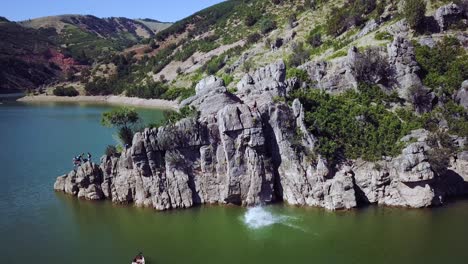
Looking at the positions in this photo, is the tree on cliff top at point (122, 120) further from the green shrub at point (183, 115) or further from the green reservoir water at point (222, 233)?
the green reservoir water at point (222, 233)

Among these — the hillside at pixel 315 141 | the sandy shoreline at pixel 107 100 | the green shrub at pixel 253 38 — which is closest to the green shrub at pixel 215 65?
the green shrub at pixel 253 38

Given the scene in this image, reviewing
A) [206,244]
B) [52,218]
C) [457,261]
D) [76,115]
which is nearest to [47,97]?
[76,115]

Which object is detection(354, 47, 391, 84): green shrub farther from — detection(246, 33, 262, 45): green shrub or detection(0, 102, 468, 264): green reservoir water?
detection(246, 33, 262, 45): green shrub

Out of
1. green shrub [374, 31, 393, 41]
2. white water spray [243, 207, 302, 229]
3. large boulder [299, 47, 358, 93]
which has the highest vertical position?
green shrub [374, 31, 393, 41]

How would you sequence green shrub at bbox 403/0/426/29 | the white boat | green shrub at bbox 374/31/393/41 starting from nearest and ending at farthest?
1. the white boat
2. green shrub at bbox 403/0/426/29
3. green shrub at bbox 374/31/393/41

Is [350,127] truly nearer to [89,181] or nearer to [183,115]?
[183,115]

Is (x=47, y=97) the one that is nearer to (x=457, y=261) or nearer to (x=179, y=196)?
(x=179, y=196)

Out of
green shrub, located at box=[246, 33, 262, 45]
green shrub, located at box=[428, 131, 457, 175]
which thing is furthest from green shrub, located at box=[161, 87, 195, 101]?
green shrub, located at box=[428, 131, 457, 175]

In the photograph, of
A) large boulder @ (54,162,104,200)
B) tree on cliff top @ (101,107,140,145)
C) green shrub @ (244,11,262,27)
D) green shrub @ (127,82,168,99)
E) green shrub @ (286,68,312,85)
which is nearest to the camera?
large boulder @ (54,162,104,200)
